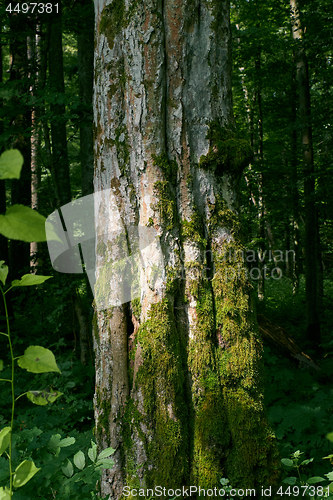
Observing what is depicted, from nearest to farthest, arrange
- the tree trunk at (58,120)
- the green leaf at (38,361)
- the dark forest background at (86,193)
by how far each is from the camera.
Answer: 1. the green leaf at (38,361)
2. the dark forest background at (86,193)
3. the tree trunk at (58,120)

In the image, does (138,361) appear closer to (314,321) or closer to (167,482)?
(167,482)

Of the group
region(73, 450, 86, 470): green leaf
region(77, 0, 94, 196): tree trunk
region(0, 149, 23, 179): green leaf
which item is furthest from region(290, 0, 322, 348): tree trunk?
region(0, 149, 23, 179): green leaf

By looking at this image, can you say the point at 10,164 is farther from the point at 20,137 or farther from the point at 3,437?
the point at 20,137

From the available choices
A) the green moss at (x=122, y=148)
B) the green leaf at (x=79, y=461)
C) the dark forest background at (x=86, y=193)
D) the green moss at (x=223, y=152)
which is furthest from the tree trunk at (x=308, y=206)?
the green leaf at (x=79, y=461)

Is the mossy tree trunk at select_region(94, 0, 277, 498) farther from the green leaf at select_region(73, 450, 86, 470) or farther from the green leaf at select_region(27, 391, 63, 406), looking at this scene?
the green leaf at select_region(27, 391, 63, 406)

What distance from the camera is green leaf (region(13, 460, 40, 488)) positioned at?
2.77 ft

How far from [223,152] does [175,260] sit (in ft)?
2.35

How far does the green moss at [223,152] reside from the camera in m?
2.27

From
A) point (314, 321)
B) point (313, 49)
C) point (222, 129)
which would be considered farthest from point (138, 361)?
point (313, 49)

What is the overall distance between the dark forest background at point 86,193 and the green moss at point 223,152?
605 millimetres

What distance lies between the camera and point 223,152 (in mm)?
→ 2268

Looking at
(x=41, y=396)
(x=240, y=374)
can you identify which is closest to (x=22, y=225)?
(x=41, y=396)

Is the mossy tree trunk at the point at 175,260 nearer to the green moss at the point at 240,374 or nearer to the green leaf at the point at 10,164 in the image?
the green moss at the point at 240,374

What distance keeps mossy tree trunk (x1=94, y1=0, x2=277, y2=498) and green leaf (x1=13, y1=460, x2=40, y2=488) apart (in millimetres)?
1283
